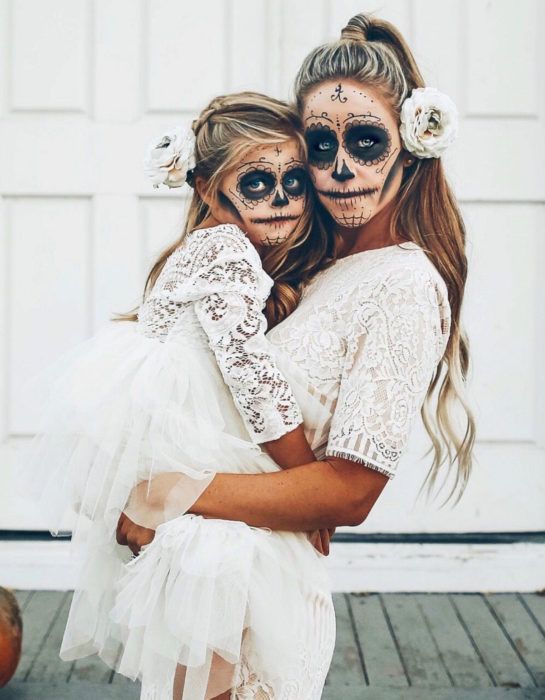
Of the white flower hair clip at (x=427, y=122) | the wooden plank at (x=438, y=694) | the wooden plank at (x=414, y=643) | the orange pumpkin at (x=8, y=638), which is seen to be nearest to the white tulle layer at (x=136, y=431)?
the white flower hair clip at (x=427, y=122)

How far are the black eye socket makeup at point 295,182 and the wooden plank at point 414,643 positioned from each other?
1.51m

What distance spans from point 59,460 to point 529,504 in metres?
2.05

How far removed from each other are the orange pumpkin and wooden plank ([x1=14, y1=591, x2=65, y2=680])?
0.51 ft

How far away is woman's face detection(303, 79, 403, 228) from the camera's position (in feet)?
4.50

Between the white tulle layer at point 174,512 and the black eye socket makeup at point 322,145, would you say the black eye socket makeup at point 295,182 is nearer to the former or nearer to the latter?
the black eye socket makeup at point 322,145

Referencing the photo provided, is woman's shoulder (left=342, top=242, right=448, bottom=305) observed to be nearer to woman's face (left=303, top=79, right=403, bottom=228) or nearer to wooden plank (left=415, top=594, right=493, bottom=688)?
woman's face (left=303, top=79, right=403, bottom=228)

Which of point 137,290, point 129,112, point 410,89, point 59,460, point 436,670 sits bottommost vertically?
point 436,670

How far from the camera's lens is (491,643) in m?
2.63

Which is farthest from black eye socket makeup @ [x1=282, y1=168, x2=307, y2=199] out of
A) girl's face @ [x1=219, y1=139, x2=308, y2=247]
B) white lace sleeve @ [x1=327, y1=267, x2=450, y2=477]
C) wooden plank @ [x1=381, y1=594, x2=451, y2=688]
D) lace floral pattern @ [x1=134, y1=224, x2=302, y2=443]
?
wooden plank @ [x1=381, y1=594, x2=451, y2=688]

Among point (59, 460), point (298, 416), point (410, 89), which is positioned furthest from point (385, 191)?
point (59, 460)

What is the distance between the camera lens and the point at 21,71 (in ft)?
9.73

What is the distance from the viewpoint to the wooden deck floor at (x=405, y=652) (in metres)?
2.37

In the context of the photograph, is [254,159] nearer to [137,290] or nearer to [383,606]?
[137,290]

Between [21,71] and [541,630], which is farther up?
[21,71]
